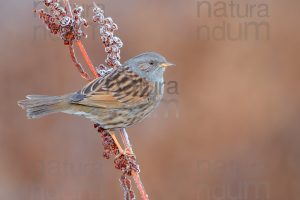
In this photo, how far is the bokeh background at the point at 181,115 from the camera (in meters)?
10.1

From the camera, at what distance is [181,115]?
1024cm

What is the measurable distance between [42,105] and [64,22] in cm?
82

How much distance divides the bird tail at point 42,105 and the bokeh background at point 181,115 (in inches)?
195

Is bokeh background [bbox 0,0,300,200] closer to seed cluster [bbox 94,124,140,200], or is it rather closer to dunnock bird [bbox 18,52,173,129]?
dunnock bird [bbox 18,52,173,129]

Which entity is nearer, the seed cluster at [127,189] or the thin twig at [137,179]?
the thin twig at [137,179]

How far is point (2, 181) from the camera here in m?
10.1

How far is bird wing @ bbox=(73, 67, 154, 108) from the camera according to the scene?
204 inches

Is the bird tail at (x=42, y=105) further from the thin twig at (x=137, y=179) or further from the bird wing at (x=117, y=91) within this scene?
the thin twig at (x=137, y=179)

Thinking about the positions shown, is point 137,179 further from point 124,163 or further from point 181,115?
point 181,115

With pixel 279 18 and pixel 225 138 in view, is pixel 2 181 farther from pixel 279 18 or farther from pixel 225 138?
pixel 279 18

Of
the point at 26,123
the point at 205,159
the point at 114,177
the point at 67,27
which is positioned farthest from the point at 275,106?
the point at 67,27

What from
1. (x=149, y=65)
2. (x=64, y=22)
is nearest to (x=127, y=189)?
(x=64, y=22)

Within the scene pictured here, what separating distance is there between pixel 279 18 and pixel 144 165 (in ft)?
11.4

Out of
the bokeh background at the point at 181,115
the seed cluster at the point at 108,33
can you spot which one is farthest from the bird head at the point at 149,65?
the bokeh background at the point at 181,115
